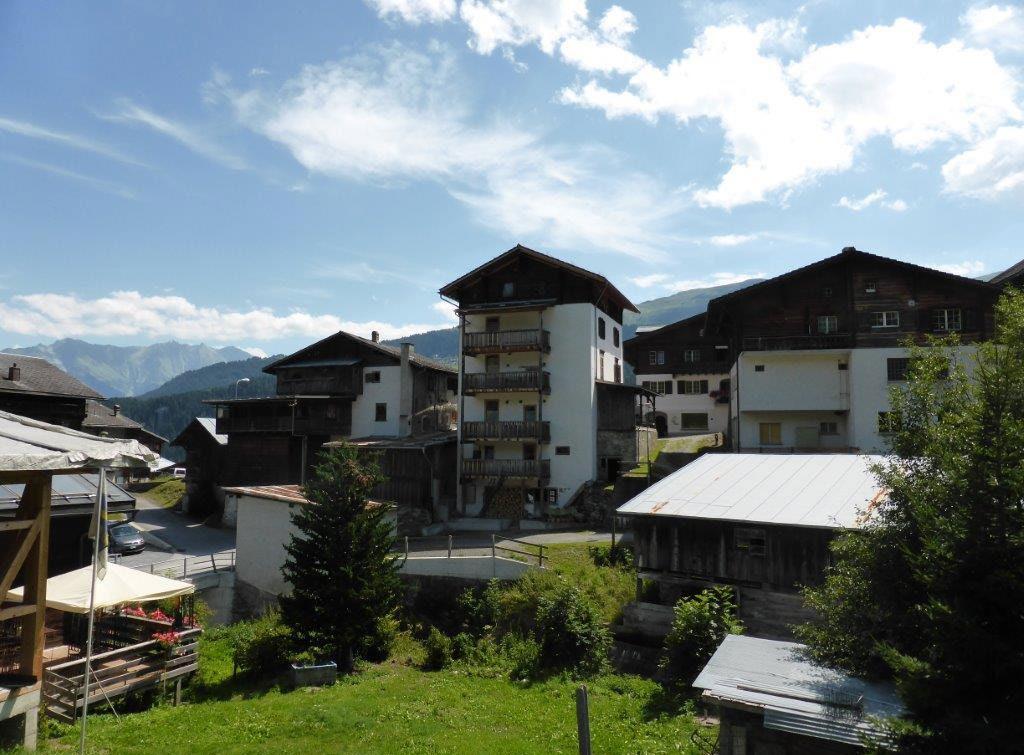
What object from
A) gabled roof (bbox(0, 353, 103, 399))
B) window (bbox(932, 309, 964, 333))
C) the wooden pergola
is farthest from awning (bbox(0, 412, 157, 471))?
window (bbox(932, 309, 964, 333))

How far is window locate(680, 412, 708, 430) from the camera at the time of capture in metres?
50.3

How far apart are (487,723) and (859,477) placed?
47.5ft

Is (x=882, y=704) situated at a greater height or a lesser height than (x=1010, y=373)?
lesser

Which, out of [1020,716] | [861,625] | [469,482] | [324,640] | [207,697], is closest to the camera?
[1020,716]

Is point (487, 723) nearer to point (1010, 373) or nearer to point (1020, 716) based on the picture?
point (1020, 716)

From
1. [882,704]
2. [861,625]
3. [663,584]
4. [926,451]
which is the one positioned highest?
[926,451]

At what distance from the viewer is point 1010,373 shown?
757 centimetres

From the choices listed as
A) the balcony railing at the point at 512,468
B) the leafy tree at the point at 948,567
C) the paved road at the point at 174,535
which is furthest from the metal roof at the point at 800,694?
the paved road at the point at 174,535

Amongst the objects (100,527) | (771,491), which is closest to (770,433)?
(771,491)

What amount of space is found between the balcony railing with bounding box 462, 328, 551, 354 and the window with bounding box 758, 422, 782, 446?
45.0 ft

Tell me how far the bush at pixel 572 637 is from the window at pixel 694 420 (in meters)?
34.6

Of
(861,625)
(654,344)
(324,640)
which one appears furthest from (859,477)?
(654,344)

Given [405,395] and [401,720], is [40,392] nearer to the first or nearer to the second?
[405,395]

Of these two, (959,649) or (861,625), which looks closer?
(959,649)
